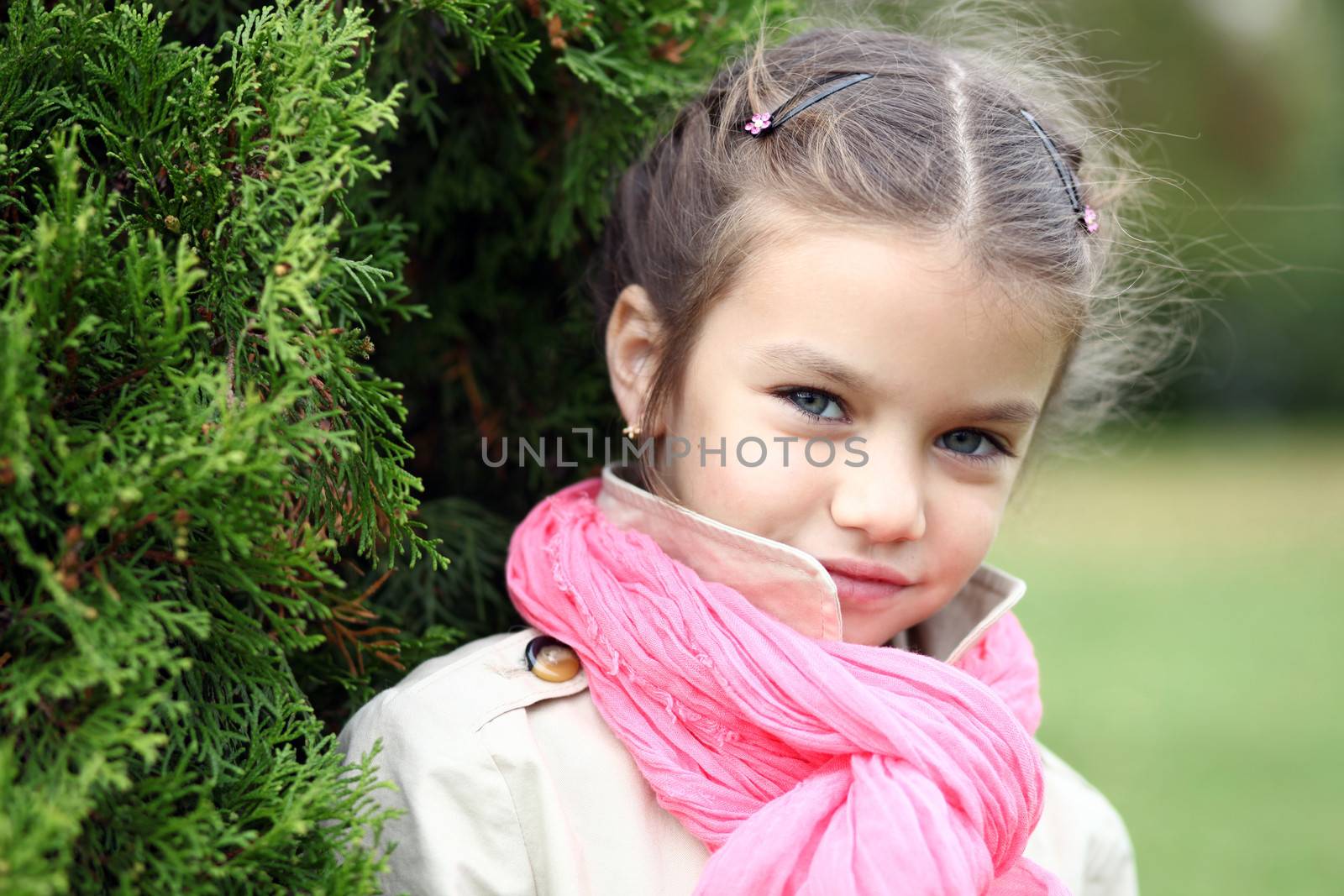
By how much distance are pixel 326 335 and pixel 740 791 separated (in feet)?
2.71

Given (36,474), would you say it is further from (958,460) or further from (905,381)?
(958,460)

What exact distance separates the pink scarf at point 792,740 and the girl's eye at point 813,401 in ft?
0.95

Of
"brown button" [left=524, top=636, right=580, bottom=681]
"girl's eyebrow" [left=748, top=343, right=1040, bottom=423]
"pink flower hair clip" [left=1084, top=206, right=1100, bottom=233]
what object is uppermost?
"pink flower hair clip" [left=1084, top=206, right=1100, bottom=233]

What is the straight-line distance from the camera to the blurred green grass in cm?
455

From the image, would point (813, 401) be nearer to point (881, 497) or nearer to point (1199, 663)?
point (881, 497)

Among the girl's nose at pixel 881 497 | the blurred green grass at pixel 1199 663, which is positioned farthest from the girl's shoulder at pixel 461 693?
the blurred green grass at pixel 1199 663

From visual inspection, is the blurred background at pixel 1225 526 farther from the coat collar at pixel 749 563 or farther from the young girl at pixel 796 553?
the coat collar at pixel 749 563

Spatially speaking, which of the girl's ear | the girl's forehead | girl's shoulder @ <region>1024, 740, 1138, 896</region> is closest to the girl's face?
the girl's forehead

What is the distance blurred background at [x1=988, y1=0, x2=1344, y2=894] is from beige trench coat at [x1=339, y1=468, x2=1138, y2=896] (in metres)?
1.02

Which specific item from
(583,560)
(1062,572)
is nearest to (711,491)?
(583,560)

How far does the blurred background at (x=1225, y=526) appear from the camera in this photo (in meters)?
4.59

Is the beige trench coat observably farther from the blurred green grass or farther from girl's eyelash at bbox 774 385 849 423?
the blurred green grass

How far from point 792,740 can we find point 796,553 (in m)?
0.26

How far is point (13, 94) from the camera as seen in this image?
1449 mm
